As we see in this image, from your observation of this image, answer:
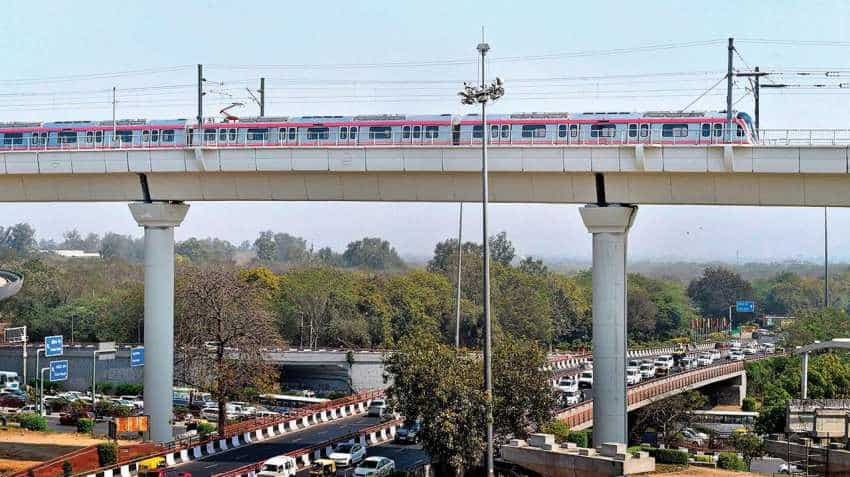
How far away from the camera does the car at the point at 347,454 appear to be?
143 feet

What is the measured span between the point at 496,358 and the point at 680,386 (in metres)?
44.5

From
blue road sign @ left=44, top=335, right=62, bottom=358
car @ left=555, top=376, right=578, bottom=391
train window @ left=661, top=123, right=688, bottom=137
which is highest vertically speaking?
train window @ left=661, top=123, right=688, bottom=137

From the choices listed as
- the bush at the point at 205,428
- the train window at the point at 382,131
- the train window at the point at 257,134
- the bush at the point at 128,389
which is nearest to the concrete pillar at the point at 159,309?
the train window at the point at 257,134

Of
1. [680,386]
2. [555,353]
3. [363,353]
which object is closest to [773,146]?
[680,386]

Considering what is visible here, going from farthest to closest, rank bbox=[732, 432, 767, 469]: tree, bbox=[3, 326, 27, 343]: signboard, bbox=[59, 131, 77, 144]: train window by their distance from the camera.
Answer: bbox=[3, 326, 27, 343]: signboard < bbox=[732, 432, 767, 469]: tree < bbox=[59, 131, 77, 144]: train window

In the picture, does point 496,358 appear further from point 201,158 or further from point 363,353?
point 363,353

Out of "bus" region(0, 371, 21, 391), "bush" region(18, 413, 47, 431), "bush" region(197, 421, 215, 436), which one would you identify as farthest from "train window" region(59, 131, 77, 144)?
"bus" region(0, 371, 21, 391)

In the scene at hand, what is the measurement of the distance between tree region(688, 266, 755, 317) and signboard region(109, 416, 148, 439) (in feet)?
448

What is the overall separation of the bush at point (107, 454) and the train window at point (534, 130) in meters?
19.4

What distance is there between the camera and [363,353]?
3403 inches

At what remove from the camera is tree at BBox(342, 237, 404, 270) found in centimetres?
18668

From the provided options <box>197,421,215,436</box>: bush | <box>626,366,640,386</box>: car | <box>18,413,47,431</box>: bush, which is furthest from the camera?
<box>626,366,640,386</box>: car

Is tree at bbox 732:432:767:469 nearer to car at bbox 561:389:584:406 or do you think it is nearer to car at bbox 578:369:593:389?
car at bbox 561:389:584:406

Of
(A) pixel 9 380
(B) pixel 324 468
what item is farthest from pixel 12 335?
(B) pixel 324 468
